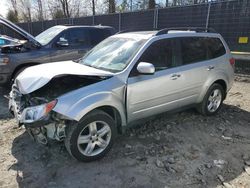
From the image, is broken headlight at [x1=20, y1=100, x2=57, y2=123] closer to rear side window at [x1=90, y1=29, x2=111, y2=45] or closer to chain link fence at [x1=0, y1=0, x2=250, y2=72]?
rear side window at [x1=90, y1=29, x2=111, y2=45]

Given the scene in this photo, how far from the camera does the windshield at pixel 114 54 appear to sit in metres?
4.00

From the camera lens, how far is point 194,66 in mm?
4754

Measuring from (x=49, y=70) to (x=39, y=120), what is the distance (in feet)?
3.28

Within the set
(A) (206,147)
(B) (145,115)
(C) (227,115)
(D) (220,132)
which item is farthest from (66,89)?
(C) (227,115)

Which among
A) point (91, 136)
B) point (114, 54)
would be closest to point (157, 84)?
point (114, 54)

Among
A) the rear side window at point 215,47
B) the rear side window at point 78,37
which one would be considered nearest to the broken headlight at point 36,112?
the rear side window at point 215,47

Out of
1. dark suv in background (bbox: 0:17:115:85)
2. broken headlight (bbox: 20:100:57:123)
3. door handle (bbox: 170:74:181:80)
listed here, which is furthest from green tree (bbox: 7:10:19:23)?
broken headlight (bbox: 20:100:57:123)

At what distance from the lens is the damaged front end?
326cm

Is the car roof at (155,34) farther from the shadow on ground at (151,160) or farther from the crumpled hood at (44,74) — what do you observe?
the shadow on ground at (151,160)

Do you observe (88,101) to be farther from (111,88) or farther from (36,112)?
(36,112)

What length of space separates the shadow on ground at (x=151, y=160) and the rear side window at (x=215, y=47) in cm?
150

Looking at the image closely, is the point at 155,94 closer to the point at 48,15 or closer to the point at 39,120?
the point at 39,120

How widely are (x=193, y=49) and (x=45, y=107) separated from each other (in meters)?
2.97

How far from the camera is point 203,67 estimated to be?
491 centimetres
